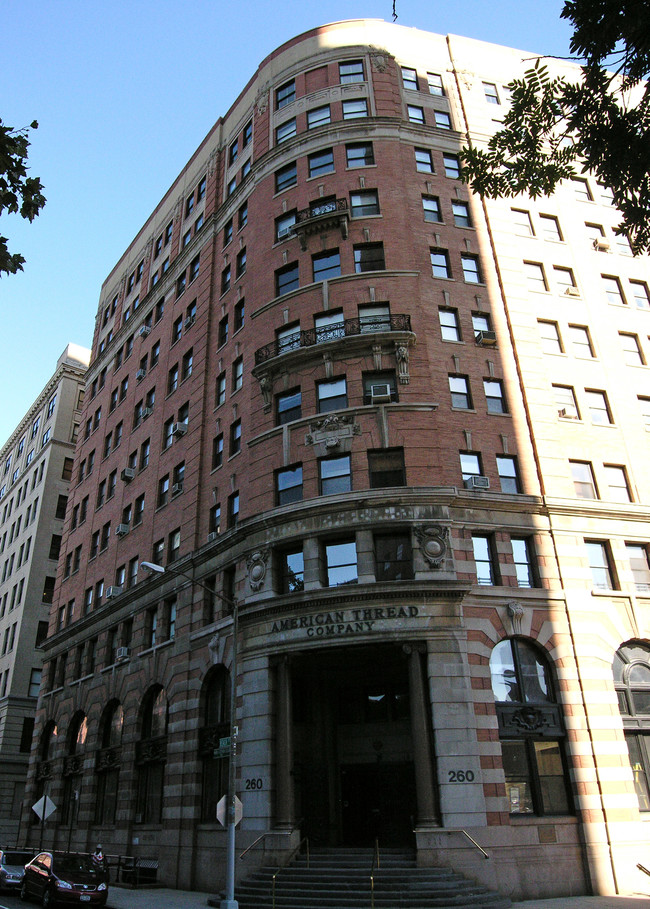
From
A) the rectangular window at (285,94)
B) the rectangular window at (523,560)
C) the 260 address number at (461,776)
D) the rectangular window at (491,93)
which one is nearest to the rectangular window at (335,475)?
the rectangular window at (523,560)

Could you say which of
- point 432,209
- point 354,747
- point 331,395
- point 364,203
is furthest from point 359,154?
point 354,747

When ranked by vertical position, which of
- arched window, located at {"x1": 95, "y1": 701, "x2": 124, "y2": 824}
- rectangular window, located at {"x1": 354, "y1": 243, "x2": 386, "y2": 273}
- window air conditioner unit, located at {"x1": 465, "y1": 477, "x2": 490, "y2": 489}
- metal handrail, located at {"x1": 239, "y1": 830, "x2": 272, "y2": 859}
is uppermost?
rectangular window, located at {"x1": 354, "y1": 243, "x2": 386, "y2": 273}

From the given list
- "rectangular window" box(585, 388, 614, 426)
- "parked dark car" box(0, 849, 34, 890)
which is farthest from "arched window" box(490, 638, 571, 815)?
"parked dark car" box(0, 849, 34, 890)

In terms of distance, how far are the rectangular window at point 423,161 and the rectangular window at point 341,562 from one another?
20.5 metres

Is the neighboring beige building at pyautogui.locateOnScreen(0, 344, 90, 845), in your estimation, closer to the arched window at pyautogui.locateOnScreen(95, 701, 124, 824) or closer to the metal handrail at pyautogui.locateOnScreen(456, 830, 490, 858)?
the arched window at pyautogui.locateOnScreen(95, 701, 124, 824)

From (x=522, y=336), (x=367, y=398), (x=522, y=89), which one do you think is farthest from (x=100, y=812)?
(x=522, y=89)

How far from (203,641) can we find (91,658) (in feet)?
53.6

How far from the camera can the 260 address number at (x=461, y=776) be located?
22.2 meters

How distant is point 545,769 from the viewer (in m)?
23.9

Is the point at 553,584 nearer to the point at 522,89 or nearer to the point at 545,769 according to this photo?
the point at 545,769

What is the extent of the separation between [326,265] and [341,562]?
14.8m

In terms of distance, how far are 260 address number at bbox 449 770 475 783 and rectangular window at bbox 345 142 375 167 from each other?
91.5ft

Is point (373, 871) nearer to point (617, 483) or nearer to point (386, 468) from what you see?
point (386, 468)

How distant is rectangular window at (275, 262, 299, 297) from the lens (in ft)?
112
